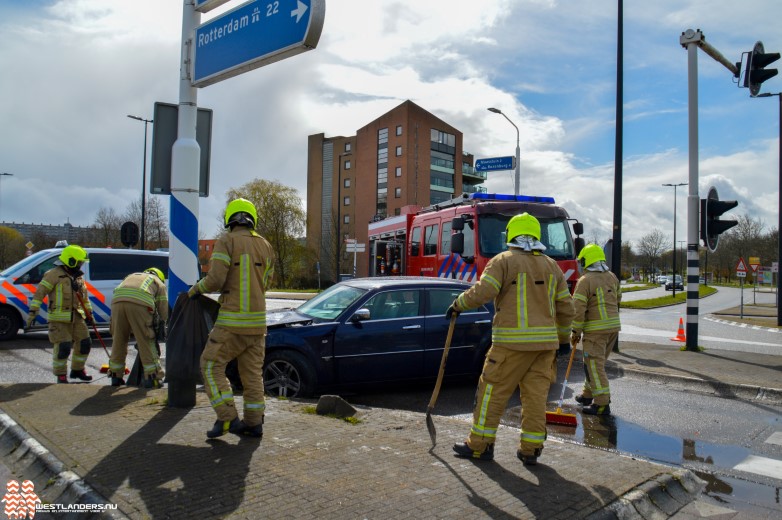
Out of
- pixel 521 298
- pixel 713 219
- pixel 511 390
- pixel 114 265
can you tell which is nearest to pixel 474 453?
pixel 511 390

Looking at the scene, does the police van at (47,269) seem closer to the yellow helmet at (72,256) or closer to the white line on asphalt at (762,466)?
the yellow helmet at (72,256)

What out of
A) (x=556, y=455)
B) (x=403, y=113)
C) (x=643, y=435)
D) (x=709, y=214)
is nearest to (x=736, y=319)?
(x=709, y=214)

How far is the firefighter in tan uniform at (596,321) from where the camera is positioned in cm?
650

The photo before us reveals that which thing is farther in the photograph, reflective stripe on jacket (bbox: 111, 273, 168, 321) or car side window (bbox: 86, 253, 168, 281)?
car side window (bbox: 86, 253, 168, 281)

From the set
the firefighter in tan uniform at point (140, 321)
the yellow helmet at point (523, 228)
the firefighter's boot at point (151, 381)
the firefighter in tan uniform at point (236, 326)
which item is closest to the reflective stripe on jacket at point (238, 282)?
the firefighter in tan uniform at point (236, 326)

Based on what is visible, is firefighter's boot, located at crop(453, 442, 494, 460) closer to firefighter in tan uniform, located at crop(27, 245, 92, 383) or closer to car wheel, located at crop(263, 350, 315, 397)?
car wheel, located at crop(263, 350, 315, 397)

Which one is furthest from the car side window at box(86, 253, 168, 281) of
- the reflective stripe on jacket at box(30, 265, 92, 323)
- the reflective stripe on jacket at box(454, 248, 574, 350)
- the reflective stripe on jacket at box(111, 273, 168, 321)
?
the reflective stripe on jacket at box(454, 248, 574, 350)

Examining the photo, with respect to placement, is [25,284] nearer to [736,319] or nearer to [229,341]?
[229,341]

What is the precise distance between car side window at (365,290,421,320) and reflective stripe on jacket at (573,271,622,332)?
6.65 ft

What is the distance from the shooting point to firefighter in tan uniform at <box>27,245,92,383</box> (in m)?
7.32

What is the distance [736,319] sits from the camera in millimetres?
25438

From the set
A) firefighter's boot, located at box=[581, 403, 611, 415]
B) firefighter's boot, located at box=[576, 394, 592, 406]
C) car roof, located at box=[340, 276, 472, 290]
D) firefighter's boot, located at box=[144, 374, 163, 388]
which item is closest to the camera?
firefighter's boot, located at box=[581, 403, 611, 415]

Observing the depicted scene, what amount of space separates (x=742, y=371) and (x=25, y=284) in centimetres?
1315

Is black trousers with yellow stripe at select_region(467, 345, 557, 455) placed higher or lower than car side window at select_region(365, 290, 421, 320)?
lower
